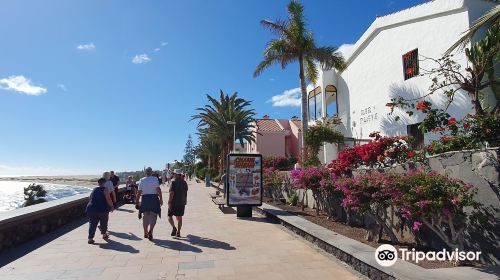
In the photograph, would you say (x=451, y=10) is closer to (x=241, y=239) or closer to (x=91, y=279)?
(x=241, y=239)

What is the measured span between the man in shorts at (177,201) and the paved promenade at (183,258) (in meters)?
0.35

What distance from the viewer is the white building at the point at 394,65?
13.8m

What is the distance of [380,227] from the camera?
7.99 metres

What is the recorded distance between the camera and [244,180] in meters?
14.1

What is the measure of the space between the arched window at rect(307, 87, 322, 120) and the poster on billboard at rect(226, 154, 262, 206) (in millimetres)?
11644

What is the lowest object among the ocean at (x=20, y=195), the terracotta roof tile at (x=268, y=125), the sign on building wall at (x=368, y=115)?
the ocean at (x=20, y=195)

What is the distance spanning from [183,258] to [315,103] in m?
20.1

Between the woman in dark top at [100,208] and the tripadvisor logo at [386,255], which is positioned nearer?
the tripadvisor logo at [386,255]

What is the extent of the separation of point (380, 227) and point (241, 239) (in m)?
3.30

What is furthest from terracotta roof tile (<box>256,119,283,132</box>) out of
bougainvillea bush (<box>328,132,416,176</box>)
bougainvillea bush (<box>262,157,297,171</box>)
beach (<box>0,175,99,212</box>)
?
bougainvillea bush (<box>328,132,416,176</box>)

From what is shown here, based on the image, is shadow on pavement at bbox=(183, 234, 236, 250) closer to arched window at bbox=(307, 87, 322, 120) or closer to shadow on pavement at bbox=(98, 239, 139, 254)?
shadow on pavement at bbox=(98, 239, 139, 254)

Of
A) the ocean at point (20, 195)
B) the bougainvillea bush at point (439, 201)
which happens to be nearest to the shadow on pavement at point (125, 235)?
the ocean at point (20, 195)

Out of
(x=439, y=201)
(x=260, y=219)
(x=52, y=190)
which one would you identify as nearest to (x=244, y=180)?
(x=260, y=219)

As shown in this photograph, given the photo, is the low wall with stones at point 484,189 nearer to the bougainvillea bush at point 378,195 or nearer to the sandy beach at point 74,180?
the bougainvillea bush at point 378,195
